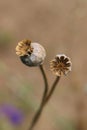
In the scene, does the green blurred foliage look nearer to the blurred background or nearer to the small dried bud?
the blurred background

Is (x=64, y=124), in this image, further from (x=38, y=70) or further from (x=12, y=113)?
(x=38, y=70)

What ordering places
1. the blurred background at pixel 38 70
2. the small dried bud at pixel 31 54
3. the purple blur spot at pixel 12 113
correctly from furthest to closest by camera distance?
the purple blur spot at pixel 12 113, the blurred background at pixel 38 70, the small dried bud at pixel 31 54

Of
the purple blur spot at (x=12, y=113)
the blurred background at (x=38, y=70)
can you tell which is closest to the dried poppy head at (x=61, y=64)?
the blurred background at (x=38, y=70)

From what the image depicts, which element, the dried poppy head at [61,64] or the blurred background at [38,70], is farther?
the blurred background at [38,70]

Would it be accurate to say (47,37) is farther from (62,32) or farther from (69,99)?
A: (69,99)

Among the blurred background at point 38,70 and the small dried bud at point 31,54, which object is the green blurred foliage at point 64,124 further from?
the small dried bud at point 31,54

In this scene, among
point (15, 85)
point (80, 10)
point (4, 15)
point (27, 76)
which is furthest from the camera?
point (4, 15)

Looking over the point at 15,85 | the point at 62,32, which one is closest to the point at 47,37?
the point at 62,32

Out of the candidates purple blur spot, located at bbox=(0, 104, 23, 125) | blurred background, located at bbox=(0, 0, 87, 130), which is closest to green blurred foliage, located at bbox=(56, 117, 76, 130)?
blurred background, located at bbox=(0, 0, 87, 130)
